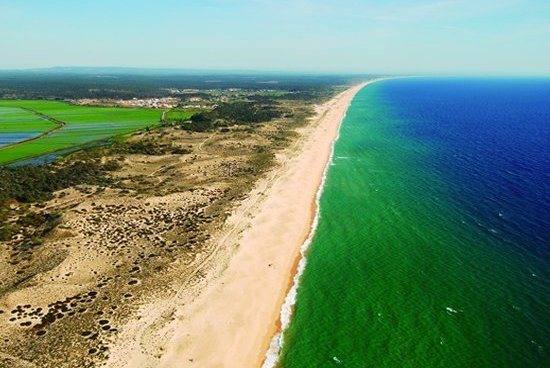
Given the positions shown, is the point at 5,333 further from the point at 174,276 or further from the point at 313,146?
the point at 313,146

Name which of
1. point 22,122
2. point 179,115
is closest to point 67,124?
point 22,122

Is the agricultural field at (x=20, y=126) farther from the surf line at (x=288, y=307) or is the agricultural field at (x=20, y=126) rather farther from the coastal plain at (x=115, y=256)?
the surf line at (x=288, y=307)

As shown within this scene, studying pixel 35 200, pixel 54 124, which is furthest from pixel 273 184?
pixel 54 124

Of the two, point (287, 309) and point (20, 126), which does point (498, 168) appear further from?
point (20, 126)

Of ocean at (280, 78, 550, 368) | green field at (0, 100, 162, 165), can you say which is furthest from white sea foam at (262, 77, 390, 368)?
green field at (0, 100, 162, 165)

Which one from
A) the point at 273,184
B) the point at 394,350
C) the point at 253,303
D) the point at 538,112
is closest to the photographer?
the point at 394,350

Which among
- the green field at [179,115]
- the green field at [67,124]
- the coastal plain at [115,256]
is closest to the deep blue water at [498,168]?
the coastal plain at [115,256]
